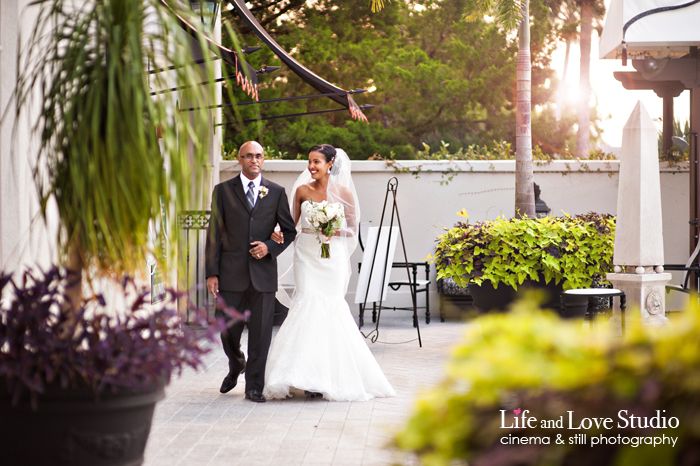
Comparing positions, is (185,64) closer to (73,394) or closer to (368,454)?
(73,394)

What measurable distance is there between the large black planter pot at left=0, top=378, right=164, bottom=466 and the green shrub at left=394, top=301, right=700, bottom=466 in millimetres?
2122

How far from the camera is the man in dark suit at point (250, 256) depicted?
810 cm

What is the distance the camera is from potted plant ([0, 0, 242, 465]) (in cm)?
397

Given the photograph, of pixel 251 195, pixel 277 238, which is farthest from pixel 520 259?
pixel 251 195

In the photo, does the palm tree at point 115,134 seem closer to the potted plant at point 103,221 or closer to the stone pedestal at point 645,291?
the potted plant at point 103,221

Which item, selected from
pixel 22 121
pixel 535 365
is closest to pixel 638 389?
pixel 535 365

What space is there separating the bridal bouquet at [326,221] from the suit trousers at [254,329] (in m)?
0.83

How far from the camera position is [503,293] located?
11141 millimetres

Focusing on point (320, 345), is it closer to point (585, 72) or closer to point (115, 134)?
point (115, 134)

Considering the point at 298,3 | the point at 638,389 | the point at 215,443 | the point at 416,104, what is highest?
the point at 298,3

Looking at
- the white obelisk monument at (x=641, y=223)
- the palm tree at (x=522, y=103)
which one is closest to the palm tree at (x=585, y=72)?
the palm tree at (x=522, y=103)

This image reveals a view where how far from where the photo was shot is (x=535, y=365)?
201cm

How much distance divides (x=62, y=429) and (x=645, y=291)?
6.51m

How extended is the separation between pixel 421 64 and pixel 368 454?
75.1 ft
